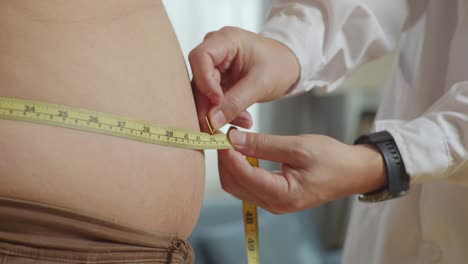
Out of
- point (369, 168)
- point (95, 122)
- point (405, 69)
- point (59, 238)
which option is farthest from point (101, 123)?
point (405, 69)

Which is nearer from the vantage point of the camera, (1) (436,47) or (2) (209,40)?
(2) (209,40)

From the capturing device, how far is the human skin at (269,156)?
1.08 m

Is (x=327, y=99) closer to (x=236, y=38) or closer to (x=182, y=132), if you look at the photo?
(x=236, y=38)

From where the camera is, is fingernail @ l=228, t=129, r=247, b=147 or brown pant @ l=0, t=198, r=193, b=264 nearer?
brown pant @ l=0, t=198, r=193, b=264

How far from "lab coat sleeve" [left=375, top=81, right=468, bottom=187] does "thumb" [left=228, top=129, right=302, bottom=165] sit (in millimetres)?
236

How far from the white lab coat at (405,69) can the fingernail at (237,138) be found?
0.99 feet

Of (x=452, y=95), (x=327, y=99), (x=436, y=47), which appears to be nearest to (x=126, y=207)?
(x=452, y=95)

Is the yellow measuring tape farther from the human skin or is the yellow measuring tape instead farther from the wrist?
the wrist

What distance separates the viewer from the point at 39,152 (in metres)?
A: 0.77

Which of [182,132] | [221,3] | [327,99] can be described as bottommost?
[182,132]

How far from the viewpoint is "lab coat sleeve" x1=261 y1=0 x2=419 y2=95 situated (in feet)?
4.45

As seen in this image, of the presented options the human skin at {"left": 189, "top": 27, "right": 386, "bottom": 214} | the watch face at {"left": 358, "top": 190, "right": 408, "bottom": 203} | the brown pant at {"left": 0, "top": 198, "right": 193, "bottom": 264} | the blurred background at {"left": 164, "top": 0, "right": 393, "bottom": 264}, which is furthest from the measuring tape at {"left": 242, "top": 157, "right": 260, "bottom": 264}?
the blurred background at {"left": 164, "top": 0, "right": 393, "bottom": 264}

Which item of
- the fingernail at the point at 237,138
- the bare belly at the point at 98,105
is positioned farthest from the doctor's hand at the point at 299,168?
the bare belly at the point at 98,105

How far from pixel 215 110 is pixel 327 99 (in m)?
3.16
